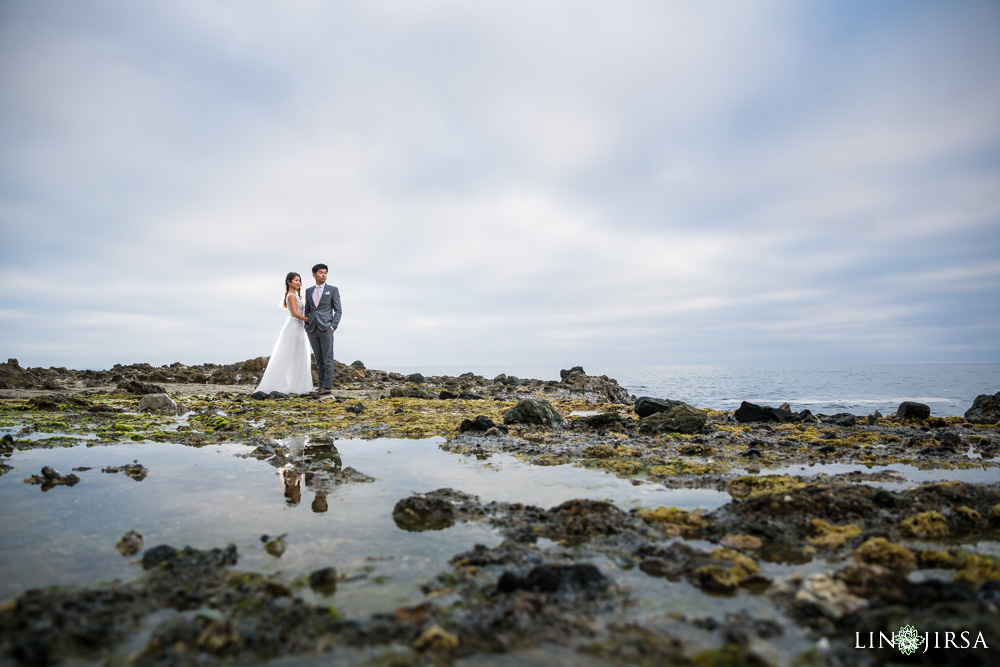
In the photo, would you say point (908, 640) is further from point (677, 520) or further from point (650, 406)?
point (650, 406)

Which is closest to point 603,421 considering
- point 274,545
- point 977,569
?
point 977,569

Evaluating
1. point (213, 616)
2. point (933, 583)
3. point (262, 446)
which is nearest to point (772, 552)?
point (933, 583)

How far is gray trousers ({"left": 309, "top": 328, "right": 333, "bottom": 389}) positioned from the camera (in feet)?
47.4

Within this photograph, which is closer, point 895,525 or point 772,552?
point 772,552

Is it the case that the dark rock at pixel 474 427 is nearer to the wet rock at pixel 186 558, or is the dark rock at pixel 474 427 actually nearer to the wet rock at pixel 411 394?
the wet rock at pixel 186 558

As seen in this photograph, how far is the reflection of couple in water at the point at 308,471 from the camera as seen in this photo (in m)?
4.42

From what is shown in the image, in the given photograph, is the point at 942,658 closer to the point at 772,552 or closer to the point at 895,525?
the point at 772,552

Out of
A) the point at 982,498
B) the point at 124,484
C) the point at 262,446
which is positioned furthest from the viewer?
the point at 262,446

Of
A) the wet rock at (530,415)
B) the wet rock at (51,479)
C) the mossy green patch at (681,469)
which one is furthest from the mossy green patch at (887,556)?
the wet rock at (530,415)

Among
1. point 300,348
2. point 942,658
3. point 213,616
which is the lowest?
point 213,616

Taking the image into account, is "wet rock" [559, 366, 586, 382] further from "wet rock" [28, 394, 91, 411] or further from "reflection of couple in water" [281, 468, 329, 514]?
"reflection of couple in water" [281, 468, 329, 514]

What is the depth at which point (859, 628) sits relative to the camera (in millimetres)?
2266

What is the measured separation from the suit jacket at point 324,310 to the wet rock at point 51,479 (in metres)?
9.51

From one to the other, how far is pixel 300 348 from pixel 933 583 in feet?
46.6
